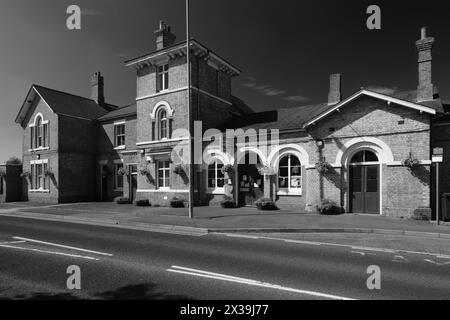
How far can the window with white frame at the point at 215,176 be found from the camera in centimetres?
1891

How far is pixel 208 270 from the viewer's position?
19.6ft

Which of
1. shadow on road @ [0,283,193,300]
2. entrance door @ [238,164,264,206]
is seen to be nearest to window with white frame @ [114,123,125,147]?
entrance door @ [238,164,264,206]

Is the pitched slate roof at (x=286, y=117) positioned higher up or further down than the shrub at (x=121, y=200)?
higher up

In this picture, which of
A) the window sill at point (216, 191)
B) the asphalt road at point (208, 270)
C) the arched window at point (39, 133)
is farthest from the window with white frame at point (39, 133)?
the asphalt road at point (208, 270)

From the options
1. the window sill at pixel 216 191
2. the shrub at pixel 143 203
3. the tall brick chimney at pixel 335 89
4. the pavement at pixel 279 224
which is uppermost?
the tall brick chimney at pixel 335 89

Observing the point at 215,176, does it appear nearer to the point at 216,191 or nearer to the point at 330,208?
the point at 216,191

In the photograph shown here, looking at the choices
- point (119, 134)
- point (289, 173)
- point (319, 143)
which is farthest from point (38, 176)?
point (319, 143)

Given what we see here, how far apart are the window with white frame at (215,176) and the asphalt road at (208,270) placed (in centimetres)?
973

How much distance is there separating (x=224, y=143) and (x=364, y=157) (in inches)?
326

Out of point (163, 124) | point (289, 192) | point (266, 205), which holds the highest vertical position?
point (163, 124)

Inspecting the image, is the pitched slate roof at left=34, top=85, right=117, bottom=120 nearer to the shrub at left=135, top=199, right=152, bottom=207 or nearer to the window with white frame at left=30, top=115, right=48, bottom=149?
the window with white frame at left=30, top=115, right=48, bottom=149

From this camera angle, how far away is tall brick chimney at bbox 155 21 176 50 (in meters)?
21.4

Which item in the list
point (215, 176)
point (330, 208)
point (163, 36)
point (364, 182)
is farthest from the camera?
point (163, 36)

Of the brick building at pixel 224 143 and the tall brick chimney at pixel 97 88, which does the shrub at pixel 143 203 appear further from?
the tall brick chimney at pixel 97 88
